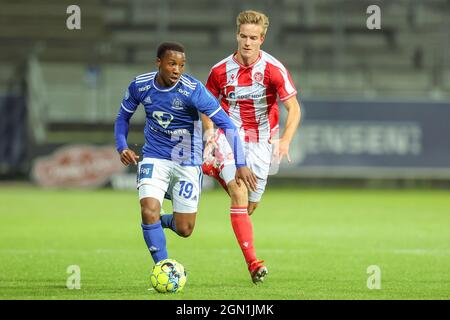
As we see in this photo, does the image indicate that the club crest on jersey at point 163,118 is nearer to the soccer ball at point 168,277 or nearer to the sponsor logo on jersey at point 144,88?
the sponsor logo on jersey at point 144,88

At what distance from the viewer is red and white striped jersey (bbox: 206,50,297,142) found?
9.52m

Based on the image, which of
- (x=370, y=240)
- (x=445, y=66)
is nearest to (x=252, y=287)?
(x=370, y=240)

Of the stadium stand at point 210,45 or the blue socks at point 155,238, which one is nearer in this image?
the blue socks at point 155,238

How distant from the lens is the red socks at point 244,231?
908 centimetres

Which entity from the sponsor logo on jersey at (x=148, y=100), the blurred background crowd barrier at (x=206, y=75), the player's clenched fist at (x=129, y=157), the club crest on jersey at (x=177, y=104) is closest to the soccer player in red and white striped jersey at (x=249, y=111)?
the club crest on jersey at (x=177, y=104)

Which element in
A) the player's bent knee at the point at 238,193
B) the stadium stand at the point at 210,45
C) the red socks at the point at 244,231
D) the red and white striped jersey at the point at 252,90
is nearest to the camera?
the red socks at the point at 244,231

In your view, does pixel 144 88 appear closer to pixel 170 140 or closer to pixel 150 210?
pixel 170 140

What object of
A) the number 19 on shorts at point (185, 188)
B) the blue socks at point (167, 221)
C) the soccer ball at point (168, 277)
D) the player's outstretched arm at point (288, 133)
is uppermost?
the player's outstretched arm at point (288, 133)

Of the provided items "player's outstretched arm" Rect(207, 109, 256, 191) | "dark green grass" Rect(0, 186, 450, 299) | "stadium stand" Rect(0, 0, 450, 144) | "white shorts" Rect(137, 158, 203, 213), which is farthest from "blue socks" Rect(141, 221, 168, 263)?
"stadium stand" Rect(0, 0, 450, 144)

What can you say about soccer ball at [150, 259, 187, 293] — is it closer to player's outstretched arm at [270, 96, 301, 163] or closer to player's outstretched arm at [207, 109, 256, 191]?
player's outstretched arm at [207, 109, 256, 191]

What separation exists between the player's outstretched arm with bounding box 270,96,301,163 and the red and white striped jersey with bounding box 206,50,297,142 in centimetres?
9

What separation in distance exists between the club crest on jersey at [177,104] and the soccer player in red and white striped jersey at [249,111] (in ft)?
2.09

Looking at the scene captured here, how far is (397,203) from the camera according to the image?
1947 cm

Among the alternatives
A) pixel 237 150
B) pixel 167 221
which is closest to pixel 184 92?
pixel 237 150
